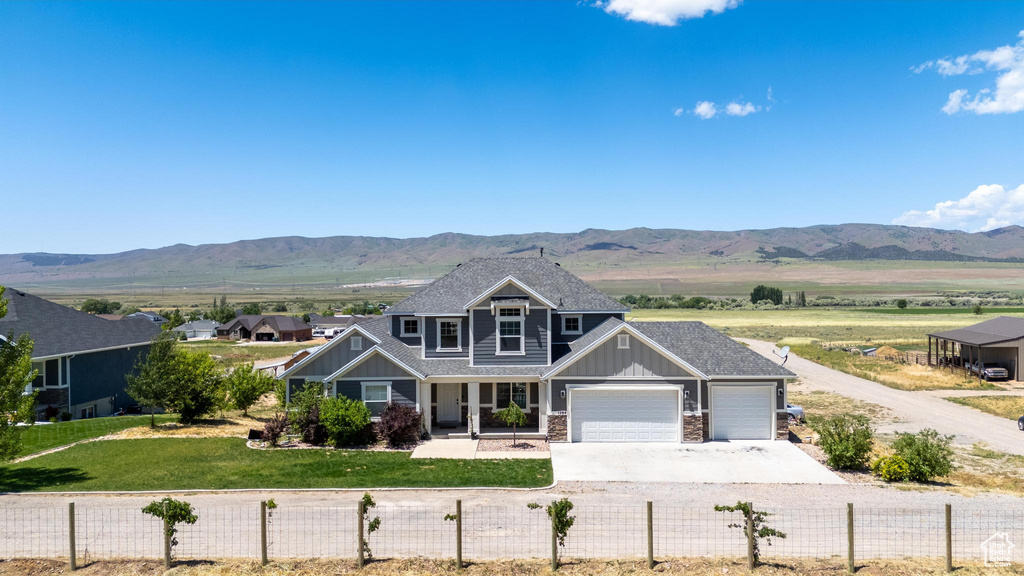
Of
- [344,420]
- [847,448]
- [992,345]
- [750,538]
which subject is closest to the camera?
[750,538]

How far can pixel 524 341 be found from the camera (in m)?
24.8

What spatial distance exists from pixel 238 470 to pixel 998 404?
36.6 meters

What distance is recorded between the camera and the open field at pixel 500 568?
11086 mm

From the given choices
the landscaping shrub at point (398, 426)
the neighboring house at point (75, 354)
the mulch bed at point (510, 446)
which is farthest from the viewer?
the neighboring house at point (75, 354)

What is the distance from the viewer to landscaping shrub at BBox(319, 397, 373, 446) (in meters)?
22.2

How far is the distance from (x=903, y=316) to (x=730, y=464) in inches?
3645

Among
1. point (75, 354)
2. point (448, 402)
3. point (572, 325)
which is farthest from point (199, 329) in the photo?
point (572, 325)

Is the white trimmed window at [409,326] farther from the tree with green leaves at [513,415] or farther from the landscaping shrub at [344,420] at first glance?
the tree with green leaves at [513,415]

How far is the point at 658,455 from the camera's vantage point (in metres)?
21.4

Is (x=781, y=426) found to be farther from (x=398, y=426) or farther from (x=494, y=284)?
(x=398, y=426)

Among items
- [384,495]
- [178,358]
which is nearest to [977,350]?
[384,495]

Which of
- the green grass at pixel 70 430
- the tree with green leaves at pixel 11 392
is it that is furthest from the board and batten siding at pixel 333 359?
the tree with green leaves at pixel 11 392

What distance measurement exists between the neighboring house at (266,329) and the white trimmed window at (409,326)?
62023 mm

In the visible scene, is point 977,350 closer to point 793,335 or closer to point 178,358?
point 793,335
